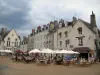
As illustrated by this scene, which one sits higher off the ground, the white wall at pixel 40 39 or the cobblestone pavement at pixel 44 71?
the white wall at pixel 40 39

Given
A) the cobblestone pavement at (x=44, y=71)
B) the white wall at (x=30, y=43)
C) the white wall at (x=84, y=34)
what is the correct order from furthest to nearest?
the white wall at (x=30, y=43), the white wall at (x=84, y=34), the cobblestone pavement at (x=44, y=71)

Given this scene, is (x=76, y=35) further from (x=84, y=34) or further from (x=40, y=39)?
(x=40, y=39)

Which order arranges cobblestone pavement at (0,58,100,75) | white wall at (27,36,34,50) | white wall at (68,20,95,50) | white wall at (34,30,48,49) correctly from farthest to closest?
white wall at (27,36,34,50), white wall at (34,30,48,49), white wall at (68,20,95,50), cobblestone pavement at (0,58,100,75)

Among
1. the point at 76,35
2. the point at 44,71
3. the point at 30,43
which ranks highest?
the point at 76,35

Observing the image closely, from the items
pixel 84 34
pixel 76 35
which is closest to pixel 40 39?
pixel 76 35

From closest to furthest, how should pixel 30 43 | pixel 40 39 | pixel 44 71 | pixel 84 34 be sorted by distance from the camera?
pixel 44 71 < pixel 84 34 < pixel 40 39 < pixel 30 43

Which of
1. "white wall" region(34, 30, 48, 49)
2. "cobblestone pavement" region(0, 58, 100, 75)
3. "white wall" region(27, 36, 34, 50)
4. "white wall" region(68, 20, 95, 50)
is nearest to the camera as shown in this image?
"cobblestone pavement" region(0, 58, 100, 75)

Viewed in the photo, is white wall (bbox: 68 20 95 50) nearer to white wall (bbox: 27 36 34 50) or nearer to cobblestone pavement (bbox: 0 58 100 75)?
cobblestone pavement (bbox: 0 58 100 75)

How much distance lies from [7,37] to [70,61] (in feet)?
143

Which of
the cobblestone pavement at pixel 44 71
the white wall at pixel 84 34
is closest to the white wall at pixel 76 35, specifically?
the white wall at pixel 84 34

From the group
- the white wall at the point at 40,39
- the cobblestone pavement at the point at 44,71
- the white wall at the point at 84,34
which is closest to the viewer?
the cobblestone pavement at the point at 44,71

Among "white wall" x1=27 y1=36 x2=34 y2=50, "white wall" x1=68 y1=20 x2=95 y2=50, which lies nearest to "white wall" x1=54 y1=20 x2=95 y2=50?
"white wall" x1=68 y1=20 x2=95 y2=50

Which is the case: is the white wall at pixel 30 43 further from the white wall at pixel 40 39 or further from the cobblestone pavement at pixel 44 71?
the cobblestone pavement at pixel 44 71

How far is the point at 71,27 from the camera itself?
3372cm
